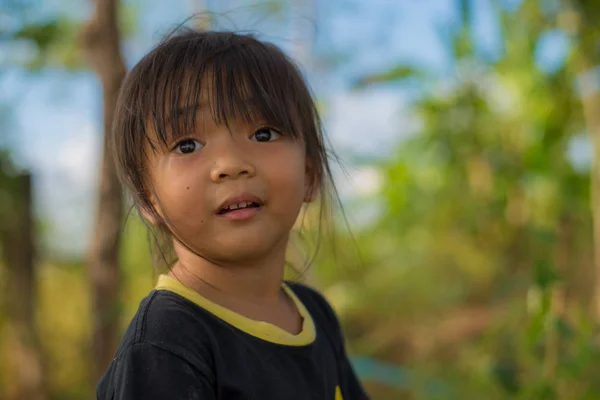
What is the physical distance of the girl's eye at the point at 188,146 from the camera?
880 mm

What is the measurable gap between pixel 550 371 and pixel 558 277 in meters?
0.32

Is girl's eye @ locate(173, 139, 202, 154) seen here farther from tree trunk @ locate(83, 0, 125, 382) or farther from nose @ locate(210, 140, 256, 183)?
tree trunk @ locate(83, 0, 125, 382)

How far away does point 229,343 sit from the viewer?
0.86 metres

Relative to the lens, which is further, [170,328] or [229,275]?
[229,275]

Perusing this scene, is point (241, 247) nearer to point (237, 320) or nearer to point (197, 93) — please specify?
point (237, 320)

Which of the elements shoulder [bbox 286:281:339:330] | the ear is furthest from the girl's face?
shoulder [bbox 286:281:339:330]

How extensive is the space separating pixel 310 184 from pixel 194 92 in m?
0.26

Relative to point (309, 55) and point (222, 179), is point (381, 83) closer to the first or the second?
point (309, 55)

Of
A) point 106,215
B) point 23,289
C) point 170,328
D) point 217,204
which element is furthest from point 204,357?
point 23,289

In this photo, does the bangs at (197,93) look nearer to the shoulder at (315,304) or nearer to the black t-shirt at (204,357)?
the black t-shirt at (204,357)

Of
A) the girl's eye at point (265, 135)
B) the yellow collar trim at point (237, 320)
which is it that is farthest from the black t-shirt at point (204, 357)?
the girl's eye at point (265, 135)

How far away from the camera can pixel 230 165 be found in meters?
0.86

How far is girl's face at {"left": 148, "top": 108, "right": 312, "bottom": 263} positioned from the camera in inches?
34.1

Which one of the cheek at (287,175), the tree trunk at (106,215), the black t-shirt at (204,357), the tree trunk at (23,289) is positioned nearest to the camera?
the black t-shirt at (204,357)
